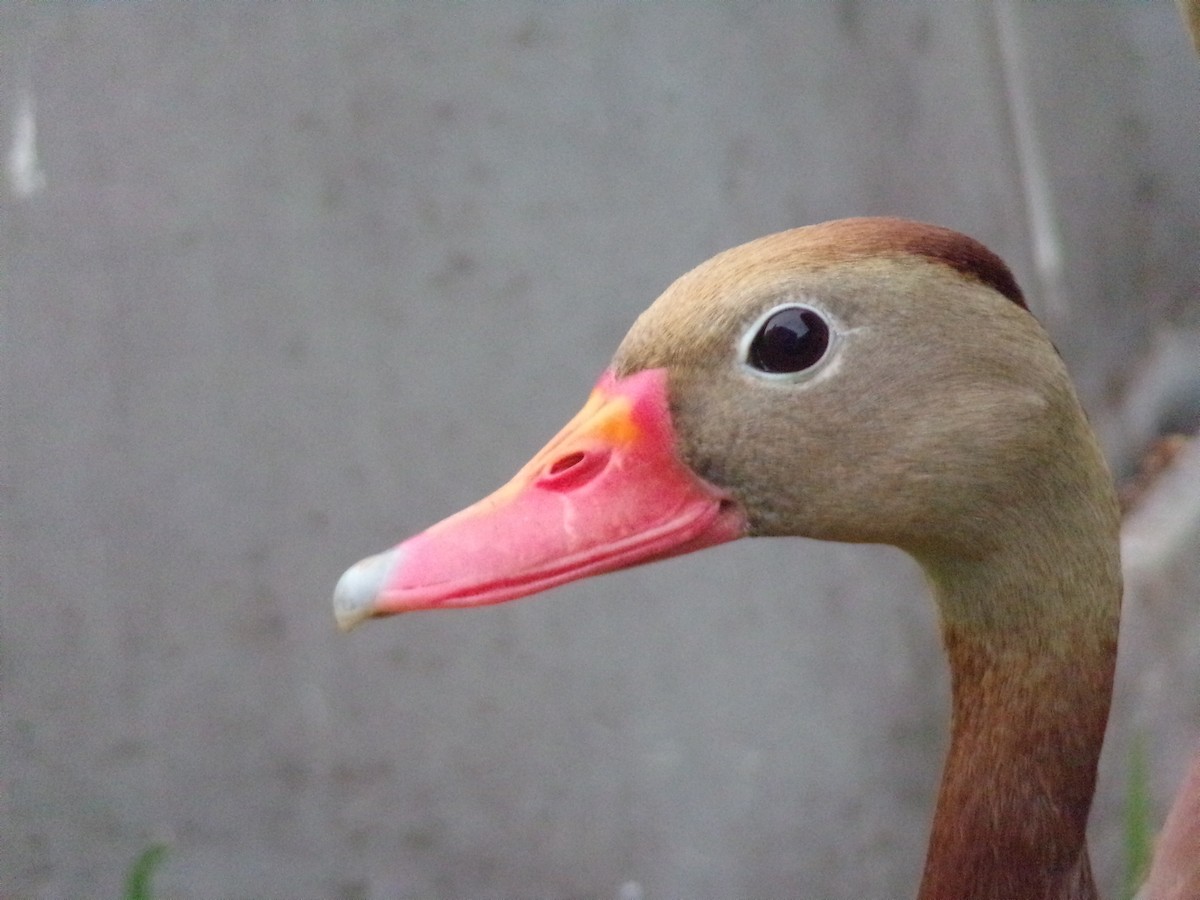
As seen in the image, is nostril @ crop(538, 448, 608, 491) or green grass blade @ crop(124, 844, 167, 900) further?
green grass blade @ crop(124, 844, 167, 900)

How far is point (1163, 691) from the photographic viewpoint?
2061mm

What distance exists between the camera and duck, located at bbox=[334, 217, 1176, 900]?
2.82ft

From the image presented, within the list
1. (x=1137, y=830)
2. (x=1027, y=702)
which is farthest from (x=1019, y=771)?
(x=1137, y=830)

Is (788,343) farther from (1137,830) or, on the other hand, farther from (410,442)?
(1137,830)

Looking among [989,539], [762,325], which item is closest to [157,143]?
[762,325]

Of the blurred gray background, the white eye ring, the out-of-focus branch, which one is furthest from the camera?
the blurred gray background

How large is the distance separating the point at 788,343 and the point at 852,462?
111mm

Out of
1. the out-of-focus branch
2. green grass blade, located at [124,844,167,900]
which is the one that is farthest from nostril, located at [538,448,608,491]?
green grass blade, located at [124,844,167,900]

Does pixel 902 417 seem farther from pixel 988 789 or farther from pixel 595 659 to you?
pixel 595 659

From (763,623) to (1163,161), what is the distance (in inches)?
57.7

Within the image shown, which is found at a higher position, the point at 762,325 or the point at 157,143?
the point at 157,143

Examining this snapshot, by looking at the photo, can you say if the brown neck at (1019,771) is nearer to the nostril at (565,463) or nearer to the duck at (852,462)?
the duck at (852,462)

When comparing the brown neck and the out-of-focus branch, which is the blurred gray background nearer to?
the out-of-focus branch

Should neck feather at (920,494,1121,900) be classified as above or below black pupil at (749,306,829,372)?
below
